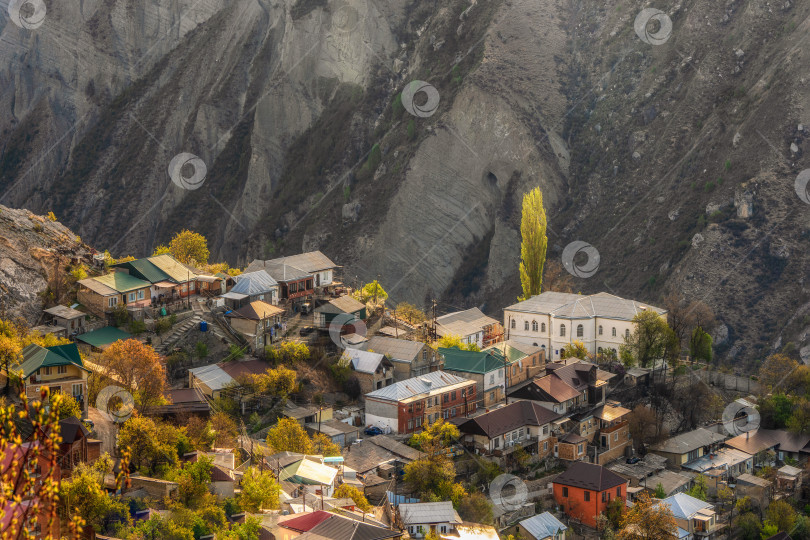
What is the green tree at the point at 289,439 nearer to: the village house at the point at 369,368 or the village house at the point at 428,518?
the village house at the point at 428,518

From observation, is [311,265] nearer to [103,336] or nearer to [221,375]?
[221,375]

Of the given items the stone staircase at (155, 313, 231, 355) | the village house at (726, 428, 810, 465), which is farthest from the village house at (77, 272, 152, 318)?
the village house at (726, 428, 810, 465)

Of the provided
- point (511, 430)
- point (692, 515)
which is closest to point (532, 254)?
point (511, 430)

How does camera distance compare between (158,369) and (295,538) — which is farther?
(158,369)

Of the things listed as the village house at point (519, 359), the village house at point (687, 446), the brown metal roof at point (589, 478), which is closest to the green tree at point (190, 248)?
the village house at point (519, 359)

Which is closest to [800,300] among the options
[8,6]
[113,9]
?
[113,9]

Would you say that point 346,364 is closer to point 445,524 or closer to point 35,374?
point 445,524
